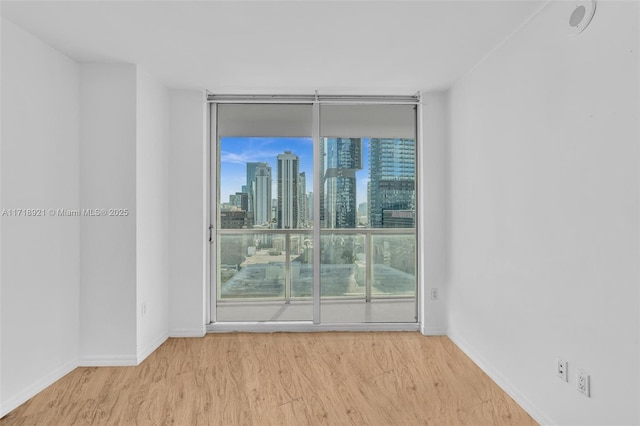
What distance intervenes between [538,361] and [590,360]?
428 mm

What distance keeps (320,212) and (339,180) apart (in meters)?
0.41

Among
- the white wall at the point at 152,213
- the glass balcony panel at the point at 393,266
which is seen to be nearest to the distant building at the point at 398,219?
the glass balcony panel at the point at 393,266

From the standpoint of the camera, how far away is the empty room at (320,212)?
1.79 meters

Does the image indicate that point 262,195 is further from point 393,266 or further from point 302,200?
point 393,266

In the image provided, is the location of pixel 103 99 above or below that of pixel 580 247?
above

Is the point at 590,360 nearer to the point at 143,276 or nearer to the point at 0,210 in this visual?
the point at 143,276

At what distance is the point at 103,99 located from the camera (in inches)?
110

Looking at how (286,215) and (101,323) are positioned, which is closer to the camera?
(101,323)

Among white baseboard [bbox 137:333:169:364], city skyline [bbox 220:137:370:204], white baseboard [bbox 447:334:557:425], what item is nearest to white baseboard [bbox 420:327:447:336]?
white baseboard [bbox 447:334:557:425]

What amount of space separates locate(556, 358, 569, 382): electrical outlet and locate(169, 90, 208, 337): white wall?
2.93 metres

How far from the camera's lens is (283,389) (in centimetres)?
244

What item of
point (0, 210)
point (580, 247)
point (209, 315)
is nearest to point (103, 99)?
point (0, 210)

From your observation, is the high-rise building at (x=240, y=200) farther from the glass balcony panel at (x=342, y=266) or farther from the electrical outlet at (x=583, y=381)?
the electrical outlet at (x=583, y=381)

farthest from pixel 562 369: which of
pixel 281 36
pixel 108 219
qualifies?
pixel 108 219
